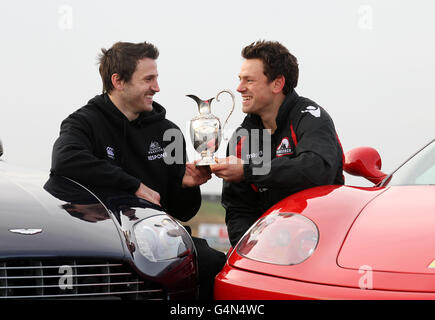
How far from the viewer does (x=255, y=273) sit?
2518mm

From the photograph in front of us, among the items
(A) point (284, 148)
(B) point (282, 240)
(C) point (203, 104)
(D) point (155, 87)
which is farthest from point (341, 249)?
(D) point (155, 87)

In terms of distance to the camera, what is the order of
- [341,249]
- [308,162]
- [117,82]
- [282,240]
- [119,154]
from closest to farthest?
[341,249], [282,240], [308,162], [119,154], [117,82]

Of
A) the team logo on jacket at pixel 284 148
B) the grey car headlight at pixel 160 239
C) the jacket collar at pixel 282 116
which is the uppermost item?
the jacket collar at pixel 282 116

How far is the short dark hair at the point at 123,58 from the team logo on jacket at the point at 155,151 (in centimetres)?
40

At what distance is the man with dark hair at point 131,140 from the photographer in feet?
11.4

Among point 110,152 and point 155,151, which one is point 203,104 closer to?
point 155,151

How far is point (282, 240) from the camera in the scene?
103 inches

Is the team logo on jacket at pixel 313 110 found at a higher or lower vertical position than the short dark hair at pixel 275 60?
lower

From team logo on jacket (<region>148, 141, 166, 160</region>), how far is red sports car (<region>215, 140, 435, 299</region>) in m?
1.29

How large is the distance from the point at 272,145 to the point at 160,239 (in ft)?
3.91

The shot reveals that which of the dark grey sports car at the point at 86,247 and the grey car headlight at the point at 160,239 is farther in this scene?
the grey car headlight at the point at 160,239

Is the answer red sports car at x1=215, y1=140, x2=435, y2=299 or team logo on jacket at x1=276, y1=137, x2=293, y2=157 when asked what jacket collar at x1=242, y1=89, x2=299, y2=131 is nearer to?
team logo on jacket at x1=276, y1=137, x2=293, y2=157

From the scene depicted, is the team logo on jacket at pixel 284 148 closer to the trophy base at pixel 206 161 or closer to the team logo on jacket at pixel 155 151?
the trophy base at pixel 206 161

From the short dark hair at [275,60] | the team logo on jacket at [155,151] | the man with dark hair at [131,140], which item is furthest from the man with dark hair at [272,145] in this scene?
the team logo on jacket at [155,151]
